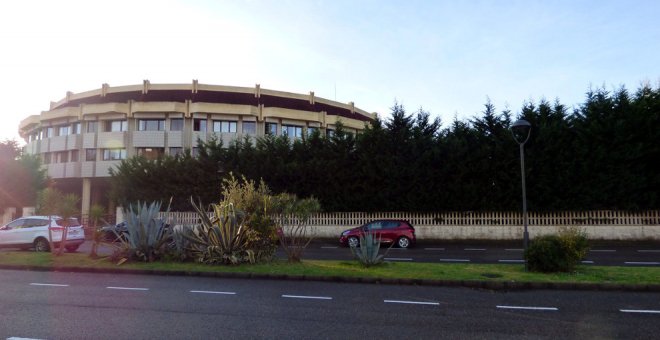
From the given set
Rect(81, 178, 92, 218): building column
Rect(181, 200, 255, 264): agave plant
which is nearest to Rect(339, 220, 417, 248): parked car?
Rect(181, 200, 255, 264): agave plant

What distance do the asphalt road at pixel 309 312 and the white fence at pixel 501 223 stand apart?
41.5ft

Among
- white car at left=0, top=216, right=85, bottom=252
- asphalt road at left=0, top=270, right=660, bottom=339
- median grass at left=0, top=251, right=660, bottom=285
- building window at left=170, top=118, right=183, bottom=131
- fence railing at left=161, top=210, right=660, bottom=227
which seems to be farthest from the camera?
building window at left=170, top=118, right=183, bottom=131

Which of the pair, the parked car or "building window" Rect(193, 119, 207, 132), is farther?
"building window" Rect(193, 119, 207, 132)

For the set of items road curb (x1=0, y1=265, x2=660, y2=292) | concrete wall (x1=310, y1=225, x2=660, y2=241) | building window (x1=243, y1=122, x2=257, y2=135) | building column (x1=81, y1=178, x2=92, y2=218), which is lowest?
road curb (x1=0, y1=265, x2=660, y2=292)

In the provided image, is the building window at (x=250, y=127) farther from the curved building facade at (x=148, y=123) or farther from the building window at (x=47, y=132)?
the building window at (x=47, y=132)

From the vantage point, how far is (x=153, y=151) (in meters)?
42.7

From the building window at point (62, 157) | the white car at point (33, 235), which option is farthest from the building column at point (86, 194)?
the white car at point (33, 235)

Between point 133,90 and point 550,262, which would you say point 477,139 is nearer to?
point 550,262

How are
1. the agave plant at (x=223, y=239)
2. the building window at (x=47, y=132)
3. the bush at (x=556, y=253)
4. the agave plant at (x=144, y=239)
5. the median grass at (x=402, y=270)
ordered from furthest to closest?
the building window at (x=47, y=132)
the agave plant at (x=144, y=239)
the agave plant at (x=223, y=239)
the bush at (x=556, y=253)
the median grass at (x=402, y=270)

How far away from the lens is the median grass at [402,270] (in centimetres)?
1005

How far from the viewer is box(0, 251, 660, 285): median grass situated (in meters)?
10.1

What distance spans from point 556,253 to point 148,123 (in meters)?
40.2

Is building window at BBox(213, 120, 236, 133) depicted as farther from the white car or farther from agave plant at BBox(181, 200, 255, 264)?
agave plant at BBox(181, 200, 255, 264)

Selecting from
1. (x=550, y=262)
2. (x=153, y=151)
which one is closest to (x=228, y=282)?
(x=550, y=262)
